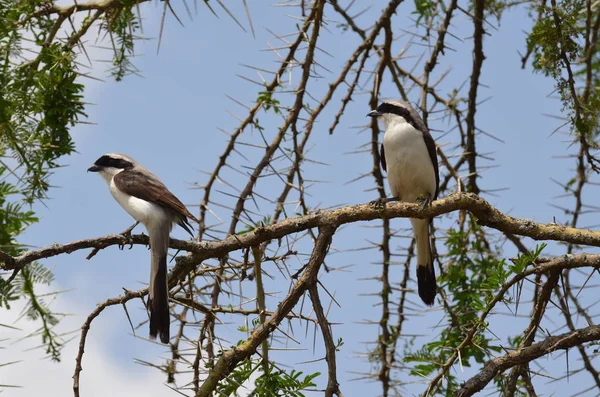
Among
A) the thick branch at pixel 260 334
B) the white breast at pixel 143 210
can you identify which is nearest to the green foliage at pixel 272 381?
the thick branch at pixel 260 334

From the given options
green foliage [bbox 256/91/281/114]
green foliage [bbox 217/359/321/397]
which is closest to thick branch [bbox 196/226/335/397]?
green foliage [bbox 217/359/321/397]

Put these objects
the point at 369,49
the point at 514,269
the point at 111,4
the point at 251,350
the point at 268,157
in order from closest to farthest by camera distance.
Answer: the point at 251,350 < the point at 514,269 < the point at 111,4 < the point at 268,157 < the point at 369,49

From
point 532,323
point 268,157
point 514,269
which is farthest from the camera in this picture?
point 268,157

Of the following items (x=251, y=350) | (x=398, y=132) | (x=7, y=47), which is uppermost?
(x=398, y=132)

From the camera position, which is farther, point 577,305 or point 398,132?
point 398,132

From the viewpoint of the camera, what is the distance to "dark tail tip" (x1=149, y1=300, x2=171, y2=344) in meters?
3.89

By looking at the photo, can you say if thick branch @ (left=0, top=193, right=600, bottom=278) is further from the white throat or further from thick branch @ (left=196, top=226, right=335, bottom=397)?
the white throat

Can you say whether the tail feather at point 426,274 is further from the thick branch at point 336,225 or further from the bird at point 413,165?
the thick branch at point 336,225

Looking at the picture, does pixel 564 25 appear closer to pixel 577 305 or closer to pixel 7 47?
pixel 577 305

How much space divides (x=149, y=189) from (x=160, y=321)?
1438 mm

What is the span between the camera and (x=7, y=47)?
13.4 feet

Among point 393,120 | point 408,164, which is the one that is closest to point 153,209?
point 408,164

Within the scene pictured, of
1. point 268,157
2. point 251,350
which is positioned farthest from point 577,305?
point 251,350

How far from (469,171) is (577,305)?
3.89ft
